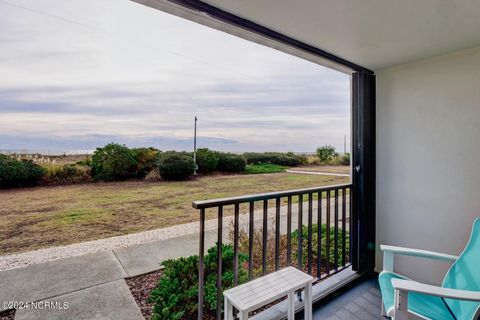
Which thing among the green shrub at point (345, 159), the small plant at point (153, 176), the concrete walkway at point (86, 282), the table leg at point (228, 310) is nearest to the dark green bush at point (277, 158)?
the green shrub at point (345, 159)

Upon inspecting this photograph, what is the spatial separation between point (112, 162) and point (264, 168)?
6.39ft

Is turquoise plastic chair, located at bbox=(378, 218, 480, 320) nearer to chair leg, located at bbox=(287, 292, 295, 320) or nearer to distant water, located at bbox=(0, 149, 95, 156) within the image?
chair leg, located at bbox=(287, 292, 295, 320)

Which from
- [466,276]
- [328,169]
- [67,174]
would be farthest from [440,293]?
[67,174]

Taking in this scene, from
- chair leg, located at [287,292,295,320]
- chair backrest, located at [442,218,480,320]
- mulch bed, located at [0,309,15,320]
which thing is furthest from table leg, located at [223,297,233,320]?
mulch bed, located at [0,309,15,320]

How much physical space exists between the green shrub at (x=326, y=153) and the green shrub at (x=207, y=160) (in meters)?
1.44

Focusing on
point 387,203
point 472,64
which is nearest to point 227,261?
point 387,203

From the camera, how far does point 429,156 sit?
219cm

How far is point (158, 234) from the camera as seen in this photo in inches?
122

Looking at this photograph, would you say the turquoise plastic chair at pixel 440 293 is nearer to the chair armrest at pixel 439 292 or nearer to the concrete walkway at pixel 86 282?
the chair armrest at pixel 439 292

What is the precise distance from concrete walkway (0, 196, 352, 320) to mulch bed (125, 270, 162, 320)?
55mm

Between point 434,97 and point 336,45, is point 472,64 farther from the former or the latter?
point 336,45

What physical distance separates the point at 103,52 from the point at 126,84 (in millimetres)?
413

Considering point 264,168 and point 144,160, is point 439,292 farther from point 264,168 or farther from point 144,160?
point 144,160

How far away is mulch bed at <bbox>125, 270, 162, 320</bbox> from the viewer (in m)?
1.90
